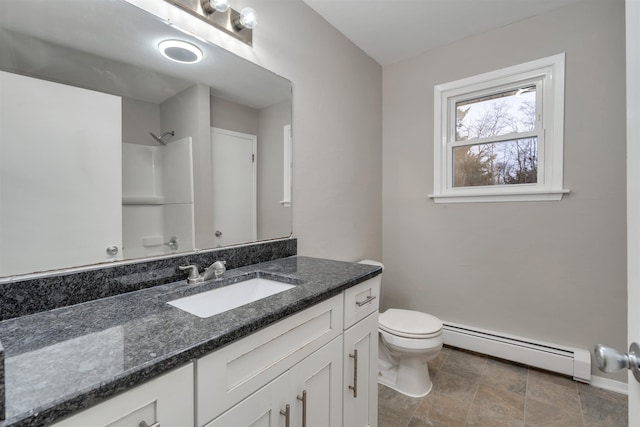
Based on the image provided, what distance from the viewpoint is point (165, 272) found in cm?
113

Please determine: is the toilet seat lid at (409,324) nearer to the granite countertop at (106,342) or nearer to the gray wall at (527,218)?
the gray wall at (527,218)

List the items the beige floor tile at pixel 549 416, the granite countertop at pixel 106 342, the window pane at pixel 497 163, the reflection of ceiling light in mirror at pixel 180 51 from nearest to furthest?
1. the granite countertop at pixel 106 342
2. the reflection of ceiling light in mirror at pixel 180 51
3. the beige floor tile at pixel 549 416
4. the window pane at pixel 497 163

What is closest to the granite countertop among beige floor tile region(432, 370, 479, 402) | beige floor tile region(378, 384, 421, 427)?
beige floor tile region(378, 384, 421, 427)

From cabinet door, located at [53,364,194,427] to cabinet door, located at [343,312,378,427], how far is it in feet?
2.23

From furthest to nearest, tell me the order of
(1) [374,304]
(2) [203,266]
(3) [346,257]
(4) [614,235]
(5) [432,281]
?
(5) [432,281] → (3) [346,257] → (4) [614,235] → (1) [374,304] → (2) [203,266]

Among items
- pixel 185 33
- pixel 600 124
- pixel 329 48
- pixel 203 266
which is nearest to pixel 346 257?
pixel 203 266

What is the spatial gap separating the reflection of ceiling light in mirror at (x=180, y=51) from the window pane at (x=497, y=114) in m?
2.05

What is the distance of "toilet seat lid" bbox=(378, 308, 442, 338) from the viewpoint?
5.70 feet

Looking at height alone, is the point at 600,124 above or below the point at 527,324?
above

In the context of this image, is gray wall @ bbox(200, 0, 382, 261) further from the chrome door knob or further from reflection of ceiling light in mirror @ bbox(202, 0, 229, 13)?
the chrome door knob

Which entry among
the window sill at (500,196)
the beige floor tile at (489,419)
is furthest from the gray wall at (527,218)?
the beige floor tile at (489,419)

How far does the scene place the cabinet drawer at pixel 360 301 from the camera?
1.18 m

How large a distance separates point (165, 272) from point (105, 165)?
441mm

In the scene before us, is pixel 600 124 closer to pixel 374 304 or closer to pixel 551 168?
pixel 551 168
